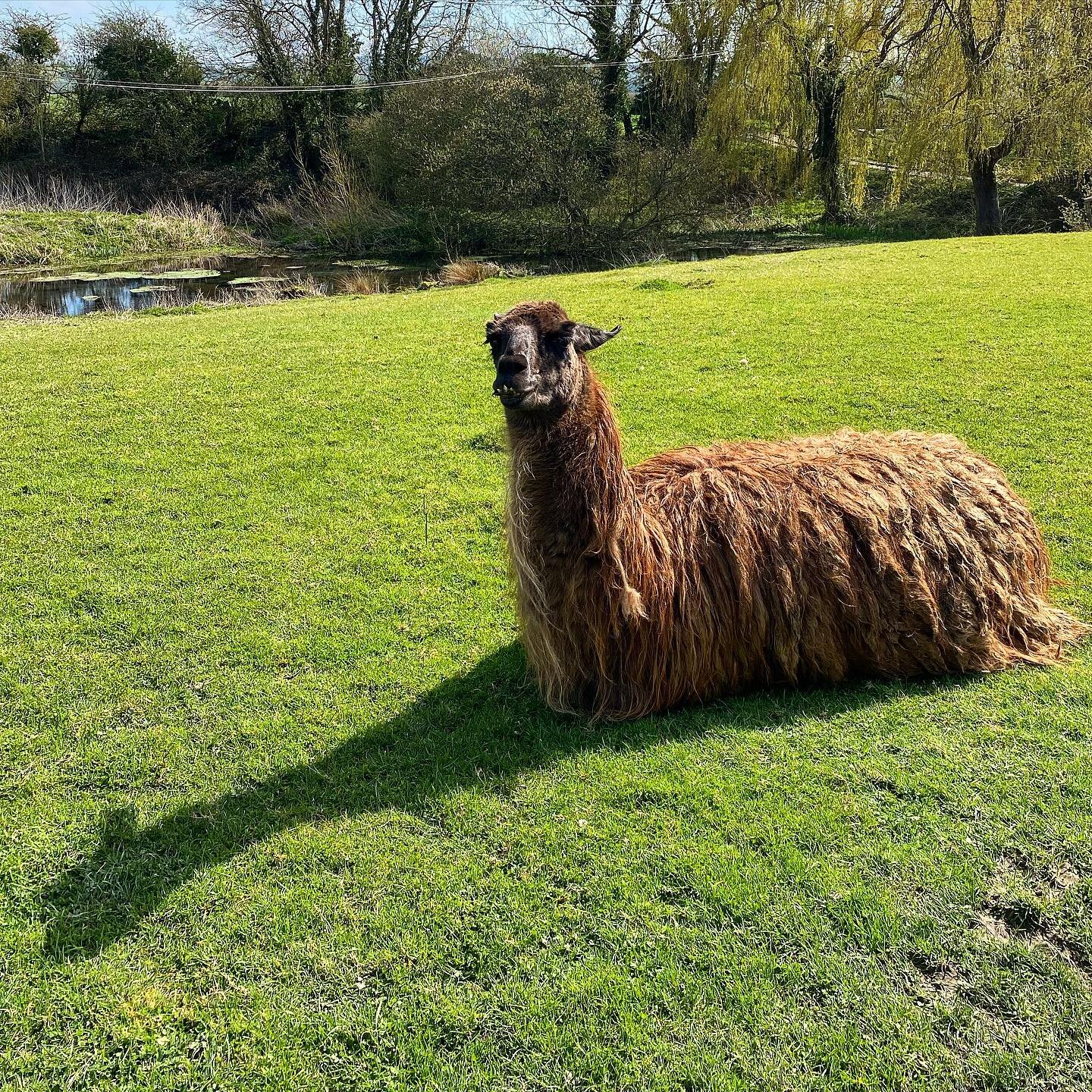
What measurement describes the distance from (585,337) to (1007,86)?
21476mm

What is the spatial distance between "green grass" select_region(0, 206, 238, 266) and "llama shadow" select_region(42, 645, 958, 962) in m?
27.6

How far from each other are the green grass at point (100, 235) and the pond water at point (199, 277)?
177 centimetres

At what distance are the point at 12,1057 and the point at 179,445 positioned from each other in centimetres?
589

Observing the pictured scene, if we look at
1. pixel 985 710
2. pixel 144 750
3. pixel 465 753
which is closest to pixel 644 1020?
pixel 465 753

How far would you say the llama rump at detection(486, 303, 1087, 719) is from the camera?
12.0 ft

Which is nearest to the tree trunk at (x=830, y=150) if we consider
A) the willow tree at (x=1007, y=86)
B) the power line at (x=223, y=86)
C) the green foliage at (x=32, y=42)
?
the willow tree at (x=1007, y=86)

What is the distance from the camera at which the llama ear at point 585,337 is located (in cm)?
356

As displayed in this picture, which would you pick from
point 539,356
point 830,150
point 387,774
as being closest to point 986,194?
point 830,150

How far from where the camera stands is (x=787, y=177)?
25906mm

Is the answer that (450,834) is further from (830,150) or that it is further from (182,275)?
(830,150)

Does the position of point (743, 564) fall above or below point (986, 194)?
below

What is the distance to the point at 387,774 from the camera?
3.62 metres

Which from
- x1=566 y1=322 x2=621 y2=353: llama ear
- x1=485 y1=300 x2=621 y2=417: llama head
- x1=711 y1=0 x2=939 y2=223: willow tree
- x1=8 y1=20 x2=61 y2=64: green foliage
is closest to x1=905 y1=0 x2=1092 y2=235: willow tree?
x1=711 y1=0 x2=939 y2=223: willow tree

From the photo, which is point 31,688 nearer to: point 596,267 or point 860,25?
point 596,267
